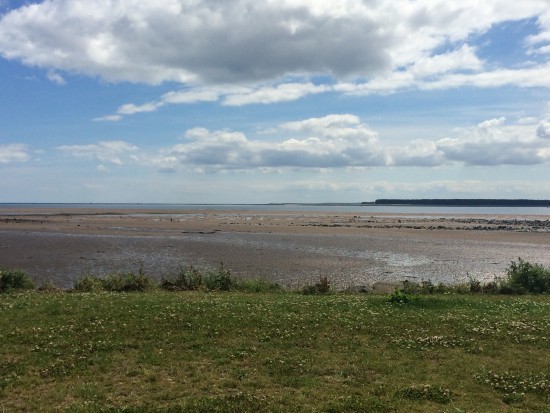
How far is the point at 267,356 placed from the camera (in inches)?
489

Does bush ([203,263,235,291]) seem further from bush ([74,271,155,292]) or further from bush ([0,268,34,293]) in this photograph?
bush ([0,268,34,293])

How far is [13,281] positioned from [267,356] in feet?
51.9

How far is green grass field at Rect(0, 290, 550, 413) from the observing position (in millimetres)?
9742

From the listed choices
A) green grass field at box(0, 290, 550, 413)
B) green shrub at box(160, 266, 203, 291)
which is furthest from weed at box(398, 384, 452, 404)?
green shrub at box(160, 266, 203, 291)

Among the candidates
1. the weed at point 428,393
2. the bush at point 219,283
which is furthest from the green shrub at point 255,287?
the weed at point 428,393

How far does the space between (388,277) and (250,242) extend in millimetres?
24749

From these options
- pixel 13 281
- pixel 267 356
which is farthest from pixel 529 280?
pixel 13 281

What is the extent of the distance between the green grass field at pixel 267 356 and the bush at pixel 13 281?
342cm

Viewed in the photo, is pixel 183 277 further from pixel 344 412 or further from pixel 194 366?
pixel 344 412

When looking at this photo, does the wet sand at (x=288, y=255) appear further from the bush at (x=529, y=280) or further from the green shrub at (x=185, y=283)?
the bush at (x=529, y=280)

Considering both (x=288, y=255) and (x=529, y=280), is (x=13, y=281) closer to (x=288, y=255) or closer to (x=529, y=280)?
(x=529, y=280)

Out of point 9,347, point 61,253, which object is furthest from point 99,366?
point 61,253

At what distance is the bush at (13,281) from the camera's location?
22.0 meters

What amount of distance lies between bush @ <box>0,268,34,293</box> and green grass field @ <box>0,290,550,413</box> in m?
3.42
